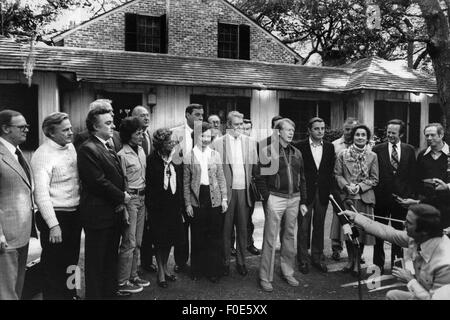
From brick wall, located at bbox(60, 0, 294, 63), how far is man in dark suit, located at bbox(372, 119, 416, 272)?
36.6 feet

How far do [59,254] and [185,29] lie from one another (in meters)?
12.8

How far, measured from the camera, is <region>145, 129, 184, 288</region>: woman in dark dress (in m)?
4.72

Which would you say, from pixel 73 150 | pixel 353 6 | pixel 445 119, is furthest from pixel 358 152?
pixel 353 6

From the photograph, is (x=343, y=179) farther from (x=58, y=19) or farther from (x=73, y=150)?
(x=58, y=19)

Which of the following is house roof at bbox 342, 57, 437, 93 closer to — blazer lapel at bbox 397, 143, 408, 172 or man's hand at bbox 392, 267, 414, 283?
blazer lapel at bbox 397, 143, 408, 172

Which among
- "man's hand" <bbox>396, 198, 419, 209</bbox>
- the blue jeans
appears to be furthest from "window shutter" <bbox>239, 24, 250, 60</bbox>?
the blue jeans

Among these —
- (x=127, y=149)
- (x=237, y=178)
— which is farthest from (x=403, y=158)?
(x=127, y=149)

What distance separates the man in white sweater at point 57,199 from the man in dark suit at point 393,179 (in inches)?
146

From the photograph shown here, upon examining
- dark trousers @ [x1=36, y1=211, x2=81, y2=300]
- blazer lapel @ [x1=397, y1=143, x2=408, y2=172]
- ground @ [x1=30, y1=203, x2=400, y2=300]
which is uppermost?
blazer lapel @ [x1=397, y1=143, x2=408, y2=172]

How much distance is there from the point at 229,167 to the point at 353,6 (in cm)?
1986

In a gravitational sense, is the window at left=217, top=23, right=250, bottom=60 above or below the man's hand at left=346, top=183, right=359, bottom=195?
above

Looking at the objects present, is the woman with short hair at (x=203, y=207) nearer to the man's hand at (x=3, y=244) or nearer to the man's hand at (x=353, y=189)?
the man's hand at (x=353, y=189)

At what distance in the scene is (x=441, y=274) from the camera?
306cm

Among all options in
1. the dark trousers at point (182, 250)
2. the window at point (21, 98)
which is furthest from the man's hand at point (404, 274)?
the window at point (21, 98)
